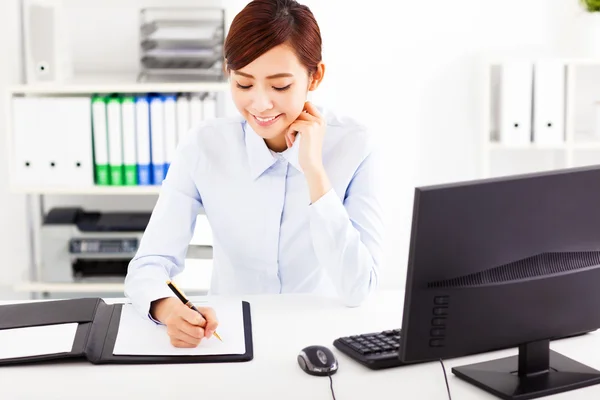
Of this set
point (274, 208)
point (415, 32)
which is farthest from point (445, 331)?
point (415, 32)

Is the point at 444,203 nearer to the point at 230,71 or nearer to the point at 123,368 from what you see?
the point at 123,368

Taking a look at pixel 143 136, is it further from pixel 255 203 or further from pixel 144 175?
pixel 255 203

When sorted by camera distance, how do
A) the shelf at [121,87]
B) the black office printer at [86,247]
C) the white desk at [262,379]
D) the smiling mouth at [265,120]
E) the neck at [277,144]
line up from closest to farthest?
the white desk at [262,379] < the smiling mouth at [265,120] < the neck at [277,144] < the shelf at [121,87] < the black office printer at [86,247]

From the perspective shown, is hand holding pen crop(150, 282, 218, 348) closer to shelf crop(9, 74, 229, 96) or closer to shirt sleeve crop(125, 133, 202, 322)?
shirt sleeve crop(125, 133, 202, 322)

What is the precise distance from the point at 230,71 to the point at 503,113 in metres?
1.60

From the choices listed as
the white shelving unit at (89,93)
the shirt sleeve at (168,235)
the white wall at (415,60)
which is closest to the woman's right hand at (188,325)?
the shirt sleeve at (168,235)

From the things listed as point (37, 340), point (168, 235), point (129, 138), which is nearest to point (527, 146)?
point (129, 138)

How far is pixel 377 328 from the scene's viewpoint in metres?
1.72

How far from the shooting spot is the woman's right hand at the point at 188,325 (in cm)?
158

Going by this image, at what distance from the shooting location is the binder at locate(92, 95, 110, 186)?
9.99 feet

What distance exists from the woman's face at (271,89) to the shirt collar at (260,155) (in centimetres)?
7

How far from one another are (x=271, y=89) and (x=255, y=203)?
0.30 meters

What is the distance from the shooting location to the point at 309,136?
1.90 m

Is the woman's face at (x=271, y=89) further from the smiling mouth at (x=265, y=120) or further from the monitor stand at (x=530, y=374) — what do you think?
the monitor stand at (x=530, y=374)
